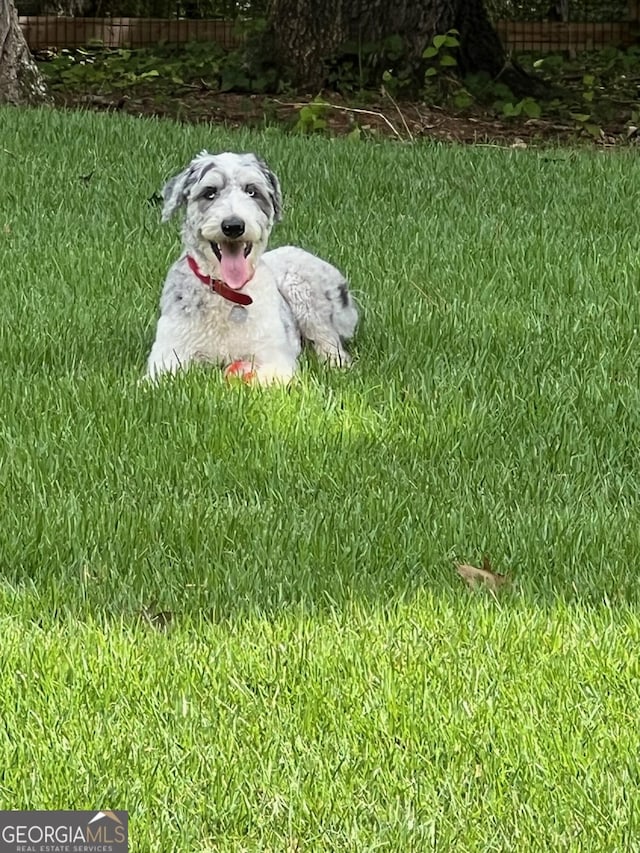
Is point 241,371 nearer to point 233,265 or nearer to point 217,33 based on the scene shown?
point 233,265

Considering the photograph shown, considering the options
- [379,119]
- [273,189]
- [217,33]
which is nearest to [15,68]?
[379,119]

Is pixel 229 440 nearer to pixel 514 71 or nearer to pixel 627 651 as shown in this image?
pixel 627 651

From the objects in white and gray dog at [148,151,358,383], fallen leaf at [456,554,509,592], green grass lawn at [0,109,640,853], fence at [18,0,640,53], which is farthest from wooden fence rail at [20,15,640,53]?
fallen leaf at [456,554,509,592]

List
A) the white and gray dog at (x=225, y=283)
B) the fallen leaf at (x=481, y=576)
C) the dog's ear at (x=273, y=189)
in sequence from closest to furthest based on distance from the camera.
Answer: the fallen leaf at (x=481, y=576), the white and gray dog at (x=225, y=283), the dog's ear at (x=273, y=189)

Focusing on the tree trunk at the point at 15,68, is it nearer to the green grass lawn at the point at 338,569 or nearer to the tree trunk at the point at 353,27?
the tree trunk at the point at 353,27

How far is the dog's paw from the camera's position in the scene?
17.1 ft

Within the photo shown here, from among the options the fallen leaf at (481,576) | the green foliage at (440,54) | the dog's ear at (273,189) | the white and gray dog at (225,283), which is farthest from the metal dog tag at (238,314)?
the green foliage at (440,54)

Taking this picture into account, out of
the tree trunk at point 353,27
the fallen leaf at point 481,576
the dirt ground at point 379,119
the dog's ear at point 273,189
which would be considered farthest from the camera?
the tree trunk at point 353,27

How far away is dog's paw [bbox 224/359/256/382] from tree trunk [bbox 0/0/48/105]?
7.58m

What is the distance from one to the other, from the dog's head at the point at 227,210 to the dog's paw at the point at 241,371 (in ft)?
0.99

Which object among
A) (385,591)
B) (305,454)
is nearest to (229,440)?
(305,454)

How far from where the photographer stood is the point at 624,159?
10578 mm

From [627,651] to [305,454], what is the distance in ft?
5.25

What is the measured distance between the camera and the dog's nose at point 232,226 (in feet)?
16.8
